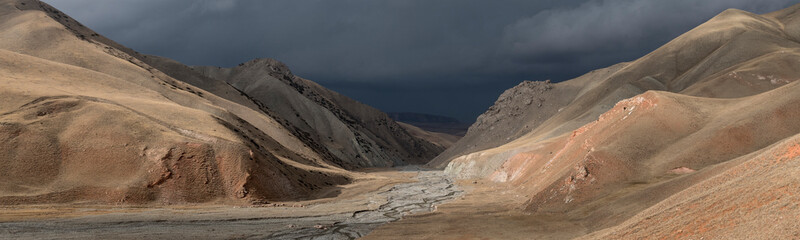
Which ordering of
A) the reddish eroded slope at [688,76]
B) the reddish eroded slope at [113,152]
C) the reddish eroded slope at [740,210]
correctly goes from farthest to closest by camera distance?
the reddish eroded slope at [688,76] < the reddish eroded slope at [113,152] < the reddish eroded slope at [740,210]

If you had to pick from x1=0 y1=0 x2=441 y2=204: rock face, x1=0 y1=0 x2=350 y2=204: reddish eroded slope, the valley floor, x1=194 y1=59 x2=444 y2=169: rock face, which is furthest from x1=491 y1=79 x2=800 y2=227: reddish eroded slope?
x1=194 y1=59 x2=444 y2=169: rock face

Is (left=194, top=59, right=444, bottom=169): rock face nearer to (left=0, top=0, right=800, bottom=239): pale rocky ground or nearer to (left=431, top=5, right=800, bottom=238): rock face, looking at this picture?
(left=0, top=0, right=800, bottom=239): pale rocky ground

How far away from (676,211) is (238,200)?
40389mm

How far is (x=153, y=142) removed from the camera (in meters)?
52.2

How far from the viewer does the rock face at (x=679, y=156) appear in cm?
1739

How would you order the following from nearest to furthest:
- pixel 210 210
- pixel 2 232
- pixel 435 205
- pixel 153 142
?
pixel 2 232 < pixel 210 210 < pixel 435 205 < pixel 153 142

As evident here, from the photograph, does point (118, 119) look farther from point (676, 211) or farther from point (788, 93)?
point (788, 93)

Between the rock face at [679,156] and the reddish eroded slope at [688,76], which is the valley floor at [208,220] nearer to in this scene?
the rock face at [679,156]

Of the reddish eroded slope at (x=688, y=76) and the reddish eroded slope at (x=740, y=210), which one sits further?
the reddish eroded slope at (x=688, y=76)

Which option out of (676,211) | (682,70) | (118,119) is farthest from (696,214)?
(682,70)

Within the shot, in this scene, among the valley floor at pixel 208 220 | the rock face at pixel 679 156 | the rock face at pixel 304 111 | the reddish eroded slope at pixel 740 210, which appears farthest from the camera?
the rock face at pixel 304 111

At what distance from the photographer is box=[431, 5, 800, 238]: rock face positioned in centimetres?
1739

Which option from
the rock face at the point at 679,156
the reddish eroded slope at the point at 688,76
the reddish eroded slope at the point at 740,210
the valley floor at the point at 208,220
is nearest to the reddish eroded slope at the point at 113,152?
the valley floor at the point at 208,220

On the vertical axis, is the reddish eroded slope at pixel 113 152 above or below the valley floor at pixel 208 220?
above
